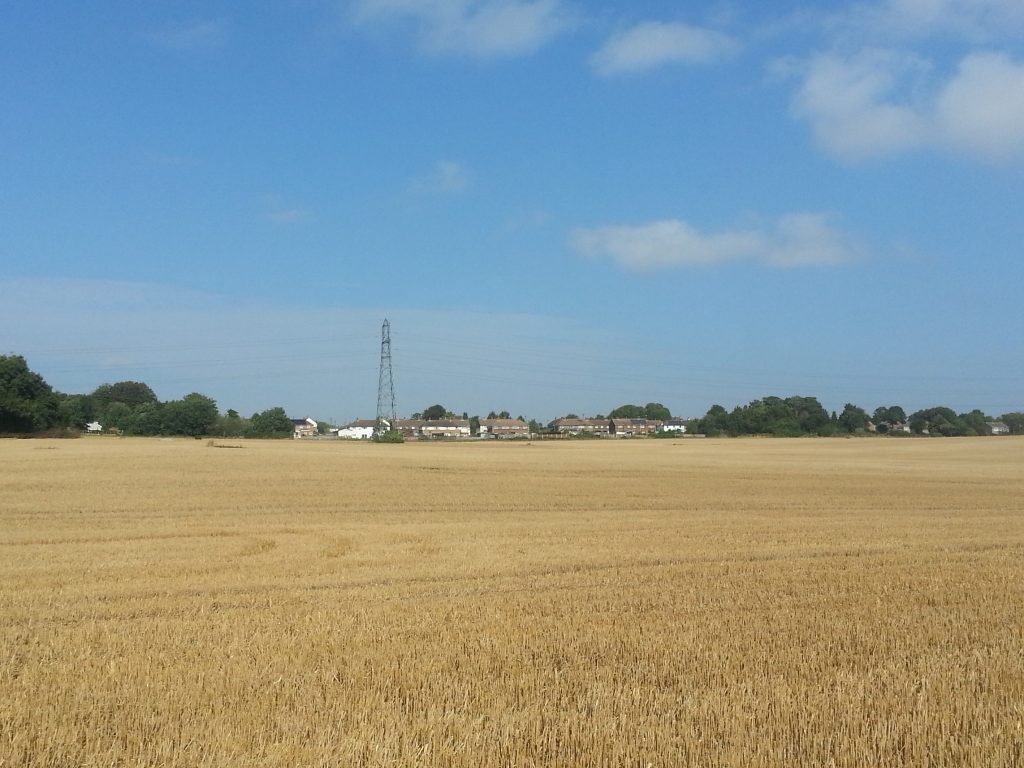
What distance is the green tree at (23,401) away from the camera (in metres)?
92.4

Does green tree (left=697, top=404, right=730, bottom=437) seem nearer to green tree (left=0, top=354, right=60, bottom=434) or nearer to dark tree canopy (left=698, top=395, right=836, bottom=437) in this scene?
dark tree canopy (left=698, top=395, right=836, bottom=437)

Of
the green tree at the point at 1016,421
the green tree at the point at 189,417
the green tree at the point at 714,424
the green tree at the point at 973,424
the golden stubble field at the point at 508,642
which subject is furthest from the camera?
the green tree at the point at 1016,421

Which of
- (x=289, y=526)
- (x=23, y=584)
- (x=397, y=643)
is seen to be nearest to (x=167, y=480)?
(x=289, y=526)

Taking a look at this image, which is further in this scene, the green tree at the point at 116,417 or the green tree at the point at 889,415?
the green tree at the point at 889,415

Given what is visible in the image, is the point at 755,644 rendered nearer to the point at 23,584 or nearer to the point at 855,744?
the point at 855,744

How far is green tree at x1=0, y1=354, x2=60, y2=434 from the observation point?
92375mm

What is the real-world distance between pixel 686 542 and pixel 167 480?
23034 mm

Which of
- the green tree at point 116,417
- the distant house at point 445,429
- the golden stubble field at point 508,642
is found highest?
the green tree at point 116,417

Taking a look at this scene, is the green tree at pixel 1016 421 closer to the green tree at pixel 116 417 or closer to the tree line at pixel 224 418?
the tree line at pixel 224 418

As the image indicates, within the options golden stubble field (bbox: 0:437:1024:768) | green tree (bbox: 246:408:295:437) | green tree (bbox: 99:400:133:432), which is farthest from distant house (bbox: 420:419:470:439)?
golden stubble field (bbox: 0:437:1024:768)

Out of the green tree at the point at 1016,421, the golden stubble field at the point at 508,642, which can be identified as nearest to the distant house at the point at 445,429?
the green tree at the point at 1016,421

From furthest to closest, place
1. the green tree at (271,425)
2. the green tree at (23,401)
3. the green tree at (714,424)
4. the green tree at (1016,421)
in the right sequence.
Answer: the green tree at (1016,421), the green tree at (714,424), the green tree at (271,425), the green tree at (23,401)

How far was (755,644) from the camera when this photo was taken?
28.1 feet

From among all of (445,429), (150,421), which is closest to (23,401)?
(150,421)
